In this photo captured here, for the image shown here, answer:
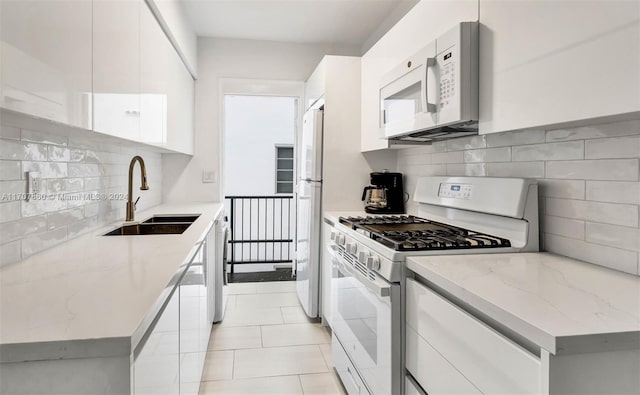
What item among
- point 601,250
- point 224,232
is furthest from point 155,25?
point 601,250

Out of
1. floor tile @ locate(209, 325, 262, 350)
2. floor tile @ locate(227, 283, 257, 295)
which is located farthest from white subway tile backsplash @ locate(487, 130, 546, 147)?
floor tile @ locate(227, 283, 257, 295)

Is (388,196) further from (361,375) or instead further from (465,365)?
(465,365)

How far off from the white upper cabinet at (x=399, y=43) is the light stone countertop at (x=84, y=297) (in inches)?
57.6

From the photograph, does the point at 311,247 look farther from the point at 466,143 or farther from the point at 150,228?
the point at 466,143

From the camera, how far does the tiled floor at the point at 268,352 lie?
86.3 inches

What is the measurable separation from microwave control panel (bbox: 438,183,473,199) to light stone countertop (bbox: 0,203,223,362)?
1318 millimetres

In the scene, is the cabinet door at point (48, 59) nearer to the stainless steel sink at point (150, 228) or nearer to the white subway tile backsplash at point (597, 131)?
the stainless steel sink at point (150, 228)

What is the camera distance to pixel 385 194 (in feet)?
9.12

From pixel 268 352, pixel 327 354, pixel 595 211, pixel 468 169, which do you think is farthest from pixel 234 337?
pixel 595 211

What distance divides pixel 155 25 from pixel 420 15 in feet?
4.83

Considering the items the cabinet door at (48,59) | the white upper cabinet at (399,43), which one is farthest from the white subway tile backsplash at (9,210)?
the white upper cabinet at (399,43)

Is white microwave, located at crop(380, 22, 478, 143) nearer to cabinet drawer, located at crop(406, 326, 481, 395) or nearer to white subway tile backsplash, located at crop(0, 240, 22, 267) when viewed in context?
cabinet drawer, located at crop(406, 326, 481, 395)

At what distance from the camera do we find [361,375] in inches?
71.2

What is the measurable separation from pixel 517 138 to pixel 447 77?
430 millimetres
